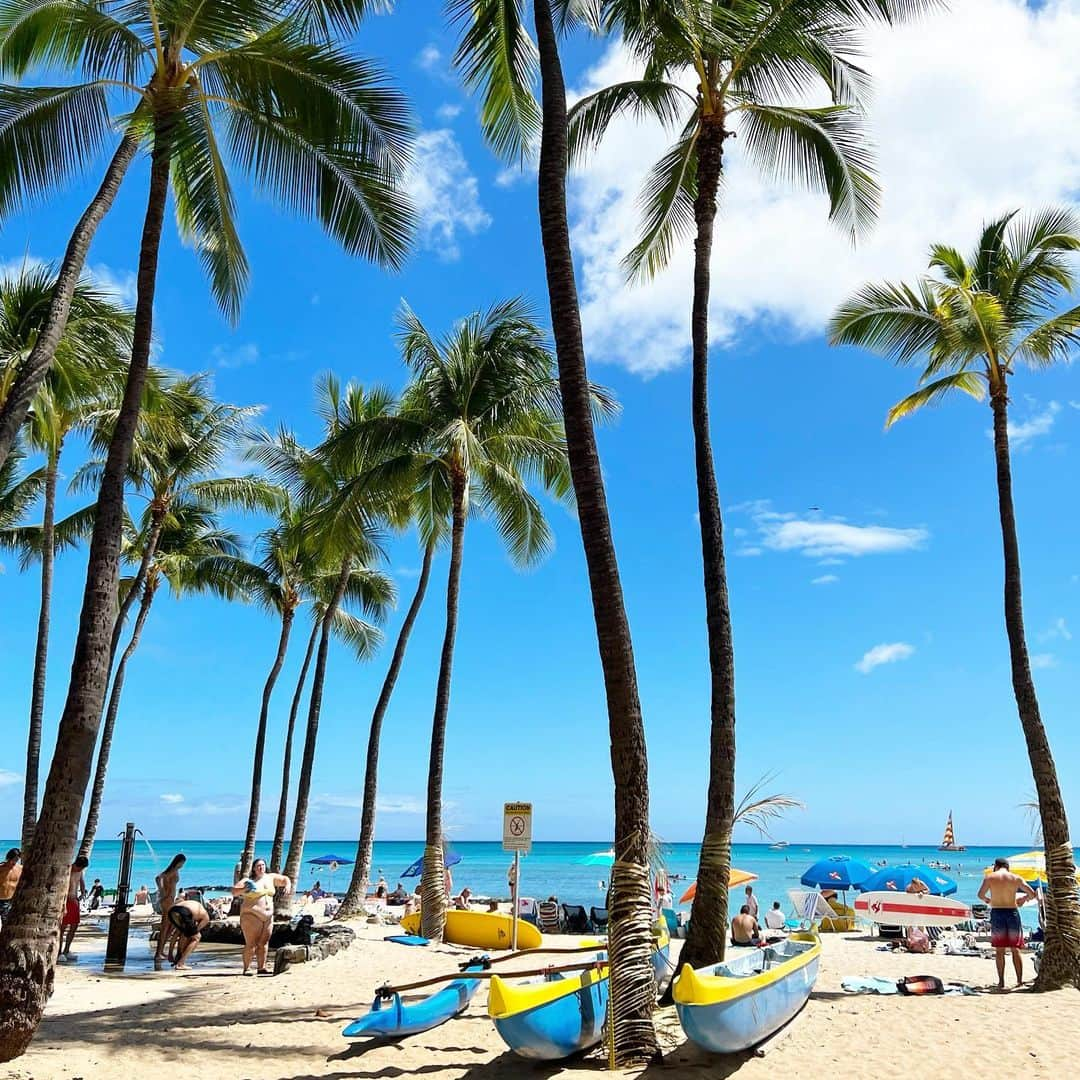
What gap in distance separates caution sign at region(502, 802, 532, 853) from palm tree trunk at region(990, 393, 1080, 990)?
23.7 ft

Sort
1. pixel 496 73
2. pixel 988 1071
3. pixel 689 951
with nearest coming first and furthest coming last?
pixel 988 1071 < pixel 689 951 < pixel 496 73

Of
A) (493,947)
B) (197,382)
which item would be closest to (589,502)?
(493,947)

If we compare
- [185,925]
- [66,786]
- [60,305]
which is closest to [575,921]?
[185,925]

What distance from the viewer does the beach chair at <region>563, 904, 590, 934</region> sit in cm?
2306

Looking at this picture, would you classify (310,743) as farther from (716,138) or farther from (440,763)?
(716,138)

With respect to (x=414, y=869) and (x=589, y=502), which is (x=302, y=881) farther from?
(x=589, y=502)

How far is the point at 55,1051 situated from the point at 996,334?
1468cm

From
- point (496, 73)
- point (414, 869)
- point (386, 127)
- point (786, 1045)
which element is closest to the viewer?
point (786, 1045)

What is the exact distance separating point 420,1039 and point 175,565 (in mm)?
21275

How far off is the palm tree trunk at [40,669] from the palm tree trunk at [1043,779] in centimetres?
1748

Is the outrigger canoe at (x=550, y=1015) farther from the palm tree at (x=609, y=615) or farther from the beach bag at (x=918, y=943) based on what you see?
the beach bag at (x=918, y=943)

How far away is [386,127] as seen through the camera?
11.1m

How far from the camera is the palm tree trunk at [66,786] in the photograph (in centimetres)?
746

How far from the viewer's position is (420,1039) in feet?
29.4
